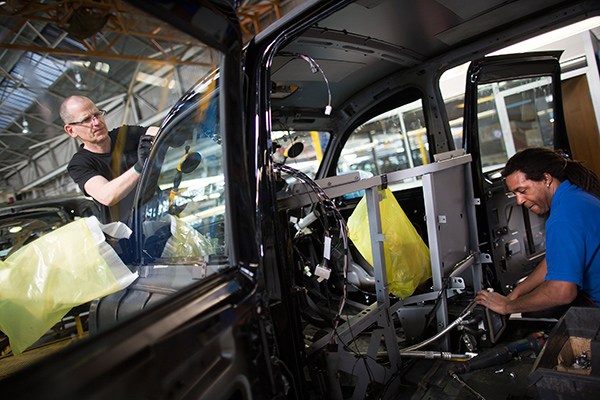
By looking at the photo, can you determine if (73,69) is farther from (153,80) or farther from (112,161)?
(112,161)

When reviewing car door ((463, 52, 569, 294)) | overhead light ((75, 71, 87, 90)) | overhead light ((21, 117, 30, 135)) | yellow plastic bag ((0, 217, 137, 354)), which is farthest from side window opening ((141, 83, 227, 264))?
car door ((463, 52, 569, 294))

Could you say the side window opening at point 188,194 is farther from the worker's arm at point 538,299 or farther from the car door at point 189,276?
the worker's arm at point 538,299

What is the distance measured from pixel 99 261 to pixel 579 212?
2.28 meters

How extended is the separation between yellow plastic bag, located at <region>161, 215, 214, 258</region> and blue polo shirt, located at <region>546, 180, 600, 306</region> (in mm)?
1752

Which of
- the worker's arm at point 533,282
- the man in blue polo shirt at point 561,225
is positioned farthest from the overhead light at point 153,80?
the worker's arm at point 533,282

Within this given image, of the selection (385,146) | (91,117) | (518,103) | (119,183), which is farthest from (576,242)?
(518,103)

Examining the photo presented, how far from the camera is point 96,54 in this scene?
187cm

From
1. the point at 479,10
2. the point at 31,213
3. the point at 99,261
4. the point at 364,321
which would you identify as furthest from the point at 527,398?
the point at 31,213

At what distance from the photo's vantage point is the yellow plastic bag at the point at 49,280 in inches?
59.8

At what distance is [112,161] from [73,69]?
47 cm

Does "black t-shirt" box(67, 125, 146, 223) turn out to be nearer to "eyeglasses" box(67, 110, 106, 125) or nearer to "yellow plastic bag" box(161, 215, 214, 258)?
"eyeglasses" box(67, 110, 106, 125)

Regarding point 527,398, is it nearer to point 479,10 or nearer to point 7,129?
point 479,10

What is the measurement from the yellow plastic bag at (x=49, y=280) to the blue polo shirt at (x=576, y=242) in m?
2.17

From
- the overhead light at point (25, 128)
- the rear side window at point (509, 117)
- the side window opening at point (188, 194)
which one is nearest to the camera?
the side window opening at point (188, 194)
